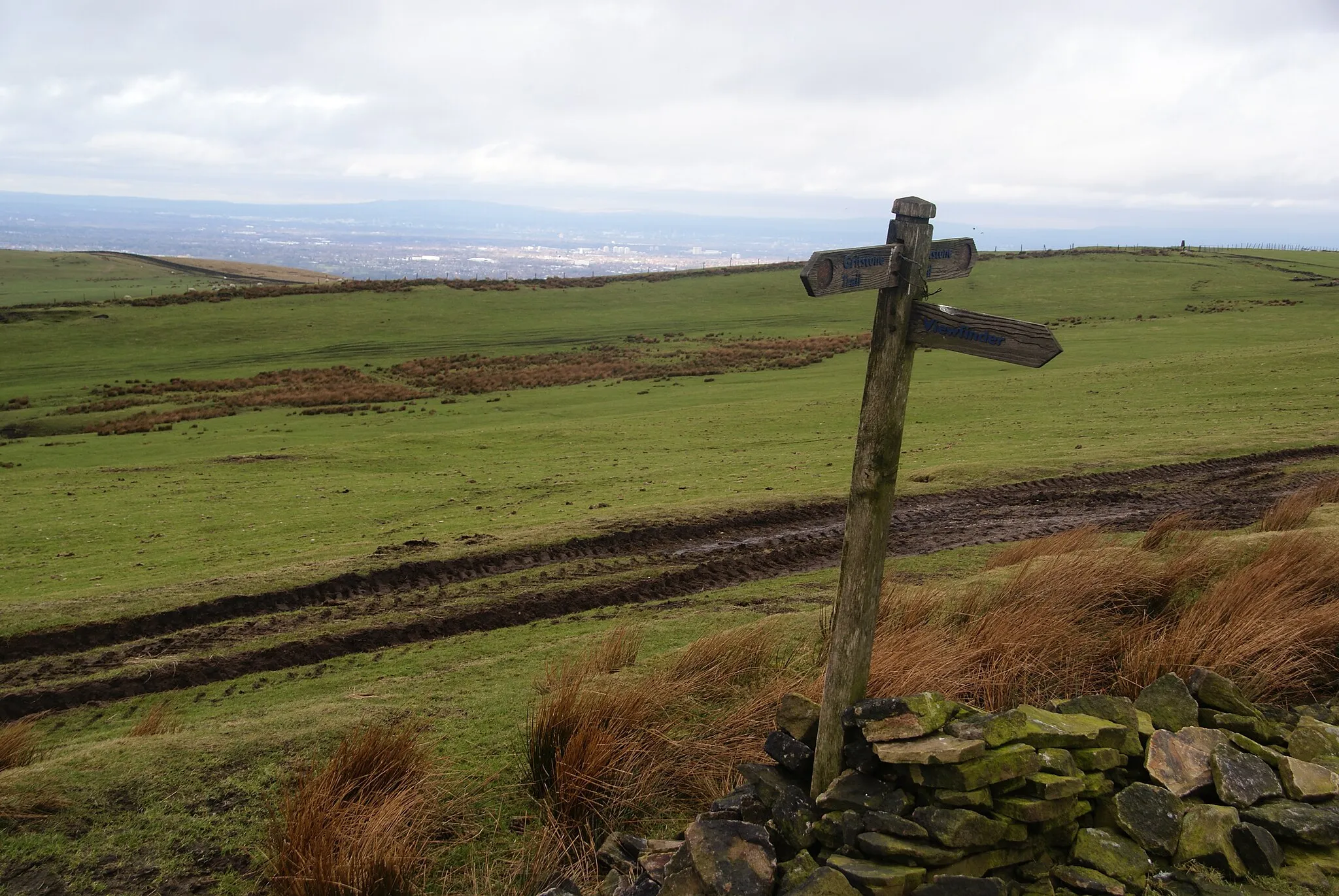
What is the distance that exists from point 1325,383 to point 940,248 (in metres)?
34.2

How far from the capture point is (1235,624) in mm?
8047

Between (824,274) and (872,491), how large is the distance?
57.4 inches

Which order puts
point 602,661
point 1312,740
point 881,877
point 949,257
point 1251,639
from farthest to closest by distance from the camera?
point 602,661 → point 1251,639 → point 1312,740 → point 949,257 → point 881,877

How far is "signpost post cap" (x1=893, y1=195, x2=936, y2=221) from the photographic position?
226 inches

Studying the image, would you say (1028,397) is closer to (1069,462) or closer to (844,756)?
(1069,462)

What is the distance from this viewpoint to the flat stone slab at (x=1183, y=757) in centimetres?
586

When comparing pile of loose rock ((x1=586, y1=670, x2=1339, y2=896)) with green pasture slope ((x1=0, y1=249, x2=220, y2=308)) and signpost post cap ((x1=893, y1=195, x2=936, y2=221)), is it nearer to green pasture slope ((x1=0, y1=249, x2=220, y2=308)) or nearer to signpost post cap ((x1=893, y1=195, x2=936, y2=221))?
signpost post cap ((x1=893, y1=195, x2=936, y2=221))

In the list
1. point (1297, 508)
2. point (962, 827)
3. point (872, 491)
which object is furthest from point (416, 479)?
point (962, 827)

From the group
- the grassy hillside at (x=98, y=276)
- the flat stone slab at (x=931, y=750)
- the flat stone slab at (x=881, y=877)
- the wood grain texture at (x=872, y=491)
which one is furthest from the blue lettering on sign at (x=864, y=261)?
the grassy hillside at (x=98, y=276)

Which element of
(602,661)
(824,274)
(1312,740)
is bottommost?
(602,661)

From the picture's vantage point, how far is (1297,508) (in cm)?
1405

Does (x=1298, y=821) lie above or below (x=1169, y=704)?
below

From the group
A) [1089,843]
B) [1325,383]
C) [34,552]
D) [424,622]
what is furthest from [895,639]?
[1325,383]

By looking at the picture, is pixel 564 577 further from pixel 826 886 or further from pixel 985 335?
pixel 985 335
